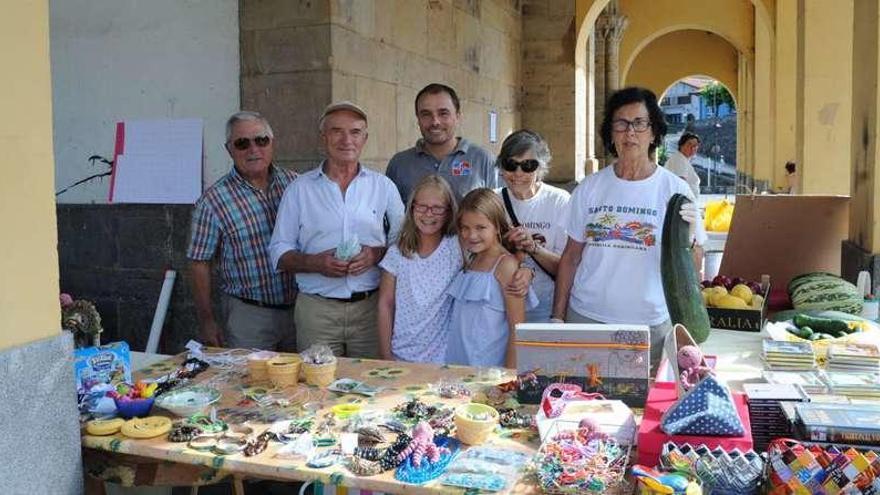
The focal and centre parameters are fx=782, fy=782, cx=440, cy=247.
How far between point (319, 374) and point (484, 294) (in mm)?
821

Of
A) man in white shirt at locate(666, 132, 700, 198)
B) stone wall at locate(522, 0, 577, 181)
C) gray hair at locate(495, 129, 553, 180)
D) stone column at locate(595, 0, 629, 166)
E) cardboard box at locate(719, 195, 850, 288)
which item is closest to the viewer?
gray hair at locate(495, 129, 553, 180)

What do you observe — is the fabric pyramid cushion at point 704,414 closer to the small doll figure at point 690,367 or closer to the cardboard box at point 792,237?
the small doll figure at point 690,367

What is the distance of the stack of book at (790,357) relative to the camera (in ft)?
9.45

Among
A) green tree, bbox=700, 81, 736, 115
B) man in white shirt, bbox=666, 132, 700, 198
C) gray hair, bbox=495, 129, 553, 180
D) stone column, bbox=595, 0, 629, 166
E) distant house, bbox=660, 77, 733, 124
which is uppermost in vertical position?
distant house, bbox=660, 77, 733, 124

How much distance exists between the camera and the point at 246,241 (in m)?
3.99

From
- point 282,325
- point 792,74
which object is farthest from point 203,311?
point 792,74

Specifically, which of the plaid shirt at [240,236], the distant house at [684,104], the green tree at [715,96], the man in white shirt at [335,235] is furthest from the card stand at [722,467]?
the distant house at [684,104]

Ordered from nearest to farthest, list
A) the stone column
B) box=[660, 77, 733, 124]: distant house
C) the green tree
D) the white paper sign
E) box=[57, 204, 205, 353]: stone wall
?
the white paper sign, box=[57, 204, 205, 353]: stone wall, the stone column, the green tree, box=[660, 77, 733, 124]: distant house

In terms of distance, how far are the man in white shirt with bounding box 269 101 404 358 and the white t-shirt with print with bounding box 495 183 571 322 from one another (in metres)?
0.64

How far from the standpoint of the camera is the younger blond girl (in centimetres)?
330

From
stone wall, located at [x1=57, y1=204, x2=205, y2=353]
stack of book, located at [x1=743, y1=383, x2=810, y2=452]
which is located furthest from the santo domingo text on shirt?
stone wall, located at [x1=57, y1=204, x2=205, y2=353]

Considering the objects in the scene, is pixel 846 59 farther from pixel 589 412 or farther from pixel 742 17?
pixel 742 17

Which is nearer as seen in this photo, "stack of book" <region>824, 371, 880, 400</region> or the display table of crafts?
the display table of crafts

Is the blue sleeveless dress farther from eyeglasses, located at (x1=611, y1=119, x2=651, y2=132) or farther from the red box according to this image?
the red box
